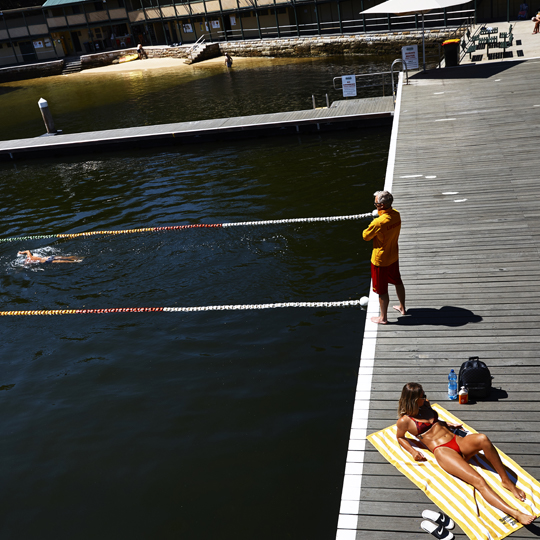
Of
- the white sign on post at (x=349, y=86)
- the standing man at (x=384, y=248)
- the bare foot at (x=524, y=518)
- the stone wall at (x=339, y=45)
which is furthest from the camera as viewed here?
the stone wall at (x=339, y=45)

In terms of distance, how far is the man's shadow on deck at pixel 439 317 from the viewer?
7.20 meters

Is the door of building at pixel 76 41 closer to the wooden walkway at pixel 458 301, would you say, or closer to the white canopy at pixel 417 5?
the white canopy at pixel 417 5

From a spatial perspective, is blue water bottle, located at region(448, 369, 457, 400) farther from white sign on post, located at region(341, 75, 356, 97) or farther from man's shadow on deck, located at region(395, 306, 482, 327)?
white sign on post, located at region(341, 75, 356, 97)

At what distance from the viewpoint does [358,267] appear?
11672 millimetres

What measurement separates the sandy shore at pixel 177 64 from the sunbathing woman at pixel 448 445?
43.4m

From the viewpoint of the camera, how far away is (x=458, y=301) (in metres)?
7.65

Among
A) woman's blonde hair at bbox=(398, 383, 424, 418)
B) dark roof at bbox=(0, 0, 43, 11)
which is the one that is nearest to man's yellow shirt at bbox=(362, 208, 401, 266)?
woman's blonde hair at bbox=(398, 383, 424, 418)

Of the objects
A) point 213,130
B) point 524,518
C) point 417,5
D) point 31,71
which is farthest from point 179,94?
point 524,518

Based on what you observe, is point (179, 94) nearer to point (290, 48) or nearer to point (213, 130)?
point (213, 130)

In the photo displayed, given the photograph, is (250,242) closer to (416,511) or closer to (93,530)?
(93,530)

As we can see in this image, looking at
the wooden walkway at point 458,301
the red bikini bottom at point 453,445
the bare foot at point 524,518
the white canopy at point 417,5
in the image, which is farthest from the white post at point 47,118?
the bare foot at point 524,518

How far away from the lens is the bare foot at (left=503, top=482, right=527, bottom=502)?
15.0 ft

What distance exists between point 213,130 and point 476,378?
19.7 metres

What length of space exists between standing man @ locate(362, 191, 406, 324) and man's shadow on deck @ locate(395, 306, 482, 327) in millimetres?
164
